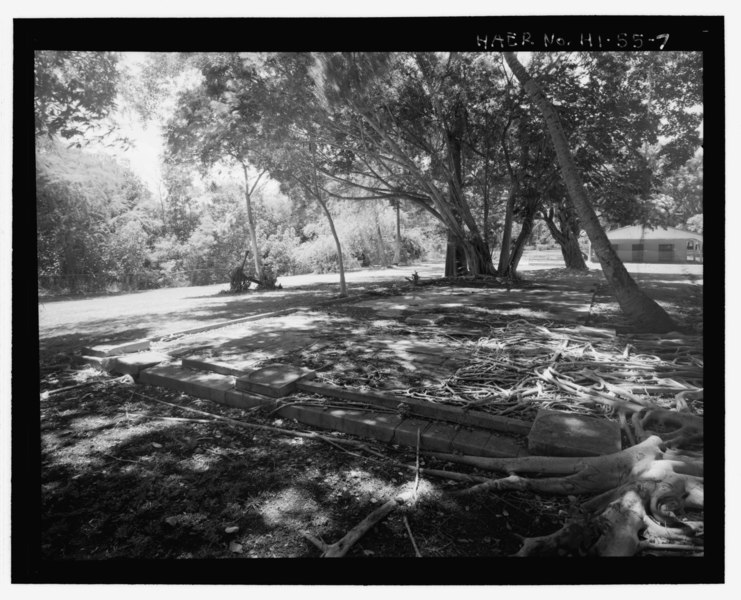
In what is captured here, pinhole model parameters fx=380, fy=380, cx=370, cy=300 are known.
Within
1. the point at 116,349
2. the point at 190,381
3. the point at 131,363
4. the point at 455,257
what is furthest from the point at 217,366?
the point at 455,257

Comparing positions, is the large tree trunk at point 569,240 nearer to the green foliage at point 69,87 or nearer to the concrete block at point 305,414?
the concrete block at point 305,414

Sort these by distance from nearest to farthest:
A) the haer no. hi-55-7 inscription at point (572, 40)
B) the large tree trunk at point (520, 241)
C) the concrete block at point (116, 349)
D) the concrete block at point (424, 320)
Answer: the haer no. hi-55-7 inscription at point (572, 40)
the concrete block at point (116, 349)
the concrete block at point (424, 320)
the large tree trunk at point (520, 241)

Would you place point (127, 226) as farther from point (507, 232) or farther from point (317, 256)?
point (507, 232)

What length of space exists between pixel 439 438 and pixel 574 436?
577mm

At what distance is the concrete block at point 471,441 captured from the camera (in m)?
1.70

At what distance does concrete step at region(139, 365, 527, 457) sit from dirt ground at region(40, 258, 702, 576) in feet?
0.26

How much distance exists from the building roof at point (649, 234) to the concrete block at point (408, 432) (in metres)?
1.45

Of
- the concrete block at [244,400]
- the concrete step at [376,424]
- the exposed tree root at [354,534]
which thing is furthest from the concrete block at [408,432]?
the concrete block at [244,400]

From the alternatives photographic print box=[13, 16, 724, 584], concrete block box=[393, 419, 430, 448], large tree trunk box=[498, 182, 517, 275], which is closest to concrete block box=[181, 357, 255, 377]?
photographic print box=[13, 16, 724, 584]

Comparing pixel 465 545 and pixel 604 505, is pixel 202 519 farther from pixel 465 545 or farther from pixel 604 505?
pixel 604 505

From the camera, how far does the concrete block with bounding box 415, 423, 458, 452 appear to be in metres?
1.75

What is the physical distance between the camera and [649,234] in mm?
2963

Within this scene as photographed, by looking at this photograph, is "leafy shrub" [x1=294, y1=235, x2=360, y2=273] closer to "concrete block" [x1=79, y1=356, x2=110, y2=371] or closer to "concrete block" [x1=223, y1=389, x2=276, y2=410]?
"concrete block" [x1=79, y1=356, x2=110, y2=371]

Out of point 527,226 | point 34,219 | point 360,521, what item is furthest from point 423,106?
point 360,521
